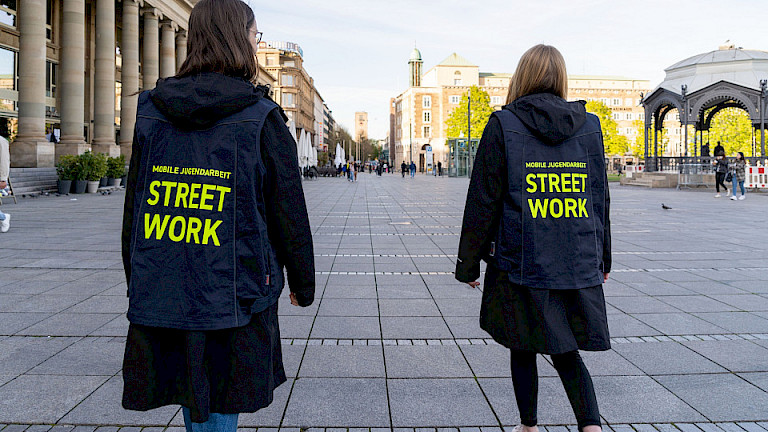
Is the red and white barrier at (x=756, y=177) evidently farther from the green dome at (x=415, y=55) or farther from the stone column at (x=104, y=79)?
the green dome at (x=415, y=55)

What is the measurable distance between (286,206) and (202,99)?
0.47 m

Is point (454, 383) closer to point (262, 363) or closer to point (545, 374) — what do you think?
point (545, 374)

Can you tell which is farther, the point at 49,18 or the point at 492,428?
the point at 49,18

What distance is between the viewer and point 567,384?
286 cm

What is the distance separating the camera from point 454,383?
3949 mm

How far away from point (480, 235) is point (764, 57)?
38265 millimetres

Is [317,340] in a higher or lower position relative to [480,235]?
lower

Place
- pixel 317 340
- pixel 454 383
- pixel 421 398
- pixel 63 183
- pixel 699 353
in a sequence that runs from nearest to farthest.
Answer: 1. pixel 421 398
2. pixel 454 383
3. pixel 699 353
4. pixel 317 340
5. pixel 63 183

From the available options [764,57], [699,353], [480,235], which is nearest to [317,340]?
[480,235]

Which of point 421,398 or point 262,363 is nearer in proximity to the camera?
point 262,363

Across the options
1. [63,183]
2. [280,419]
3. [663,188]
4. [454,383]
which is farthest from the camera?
[663,188]

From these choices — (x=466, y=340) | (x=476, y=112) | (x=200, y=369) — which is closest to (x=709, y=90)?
(x=466, y=340)

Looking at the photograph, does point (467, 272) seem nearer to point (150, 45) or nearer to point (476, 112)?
point (150, 45)

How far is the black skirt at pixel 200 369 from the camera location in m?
2.19
